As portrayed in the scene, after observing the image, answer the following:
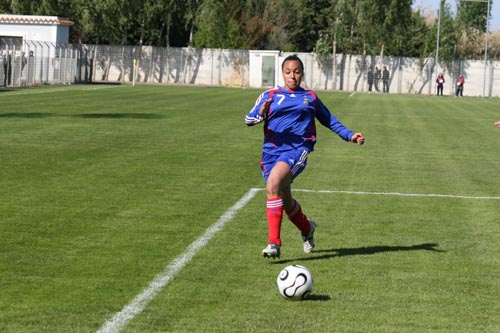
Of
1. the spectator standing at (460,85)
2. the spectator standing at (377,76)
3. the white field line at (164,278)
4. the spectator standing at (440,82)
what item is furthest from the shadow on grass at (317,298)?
the spectator standing at (377,76)

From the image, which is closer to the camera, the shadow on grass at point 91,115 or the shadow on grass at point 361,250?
the shadow on grass at point 361,250

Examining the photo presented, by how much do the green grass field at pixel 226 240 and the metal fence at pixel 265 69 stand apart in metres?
57.1

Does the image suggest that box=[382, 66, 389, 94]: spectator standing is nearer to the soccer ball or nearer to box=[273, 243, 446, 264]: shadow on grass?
box=[273, 243, 446, 264]: shadow on grass

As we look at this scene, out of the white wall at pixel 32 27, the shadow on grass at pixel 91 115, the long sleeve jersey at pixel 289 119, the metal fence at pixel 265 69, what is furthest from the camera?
the metal fence at pixel 265 69

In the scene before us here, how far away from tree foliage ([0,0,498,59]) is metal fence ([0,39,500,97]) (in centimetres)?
133

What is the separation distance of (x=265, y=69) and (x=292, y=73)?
67659 mm

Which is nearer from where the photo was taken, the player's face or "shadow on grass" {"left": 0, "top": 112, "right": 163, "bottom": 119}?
the player's face

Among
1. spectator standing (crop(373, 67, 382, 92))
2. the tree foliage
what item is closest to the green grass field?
spectator standing (crop(373, 67, 382, 92))

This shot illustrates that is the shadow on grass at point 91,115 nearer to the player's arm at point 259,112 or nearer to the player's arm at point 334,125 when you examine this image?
the player's arm at point 334,125

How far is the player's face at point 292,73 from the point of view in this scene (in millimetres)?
8523

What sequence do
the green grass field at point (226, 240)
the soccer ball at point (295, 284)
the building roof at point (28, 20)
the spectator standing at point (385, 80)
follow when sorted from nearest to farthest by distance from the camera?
→ the green grass field at point (226, 240), the soccer ball at point (295, 284), the building roof at point (28, 20), the spectator standing at point (385, 80)

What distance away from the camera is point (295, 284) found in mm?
6902

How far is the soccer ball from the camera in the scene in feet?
22.6

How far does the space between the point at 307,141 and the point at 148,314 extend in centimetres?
299
